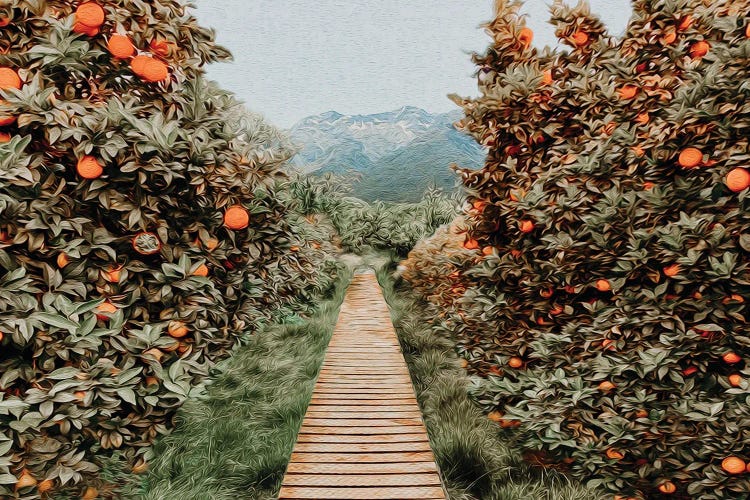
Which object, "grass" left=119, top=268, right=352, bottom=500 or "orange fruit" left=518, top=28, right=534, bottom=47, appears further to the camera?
"orange fruit" left=518, top=28, right=534, bottom=47

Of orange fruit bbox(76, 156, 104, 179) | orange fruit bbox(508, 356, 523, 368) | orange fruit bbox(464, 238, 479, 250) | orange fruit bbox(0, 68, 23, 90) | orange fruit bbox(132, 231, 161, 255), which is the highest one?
orange fruit bbox(0, 68, 23, 90)

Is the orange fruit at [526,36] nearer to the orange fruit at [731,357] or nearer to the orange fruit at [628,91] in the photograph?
the orange fruit at [628,91]

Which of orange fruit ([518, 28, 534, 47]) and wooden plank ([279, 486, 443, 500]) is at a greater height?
orange fruit ([518, 28, 534, 47])

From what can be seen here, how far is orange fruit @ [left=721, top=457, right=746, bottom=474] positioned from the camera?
186 cm

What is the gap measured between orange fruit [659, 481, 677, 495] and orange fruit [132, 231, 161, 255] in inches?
119

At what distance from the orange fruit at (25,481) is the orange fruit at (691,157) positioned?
3386 millimetres

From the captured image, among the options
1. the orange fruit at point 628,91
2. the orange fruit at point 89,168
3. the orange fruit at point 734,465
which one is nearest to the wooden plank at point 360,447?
the orange fruit at point 734,465

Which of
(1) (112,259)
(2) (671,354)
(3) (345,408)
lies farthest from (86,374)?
(2) (671,354)

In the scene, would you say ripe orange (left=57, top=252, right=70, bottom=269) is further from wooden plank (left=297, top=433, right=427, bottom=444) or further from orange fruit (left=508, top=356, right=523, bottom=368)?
orange fruit (left=508, top=356, right=523, bottom=368)

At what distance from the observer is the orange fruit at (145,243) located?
174cm

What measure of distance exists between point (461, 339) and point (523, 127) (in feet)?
6.62

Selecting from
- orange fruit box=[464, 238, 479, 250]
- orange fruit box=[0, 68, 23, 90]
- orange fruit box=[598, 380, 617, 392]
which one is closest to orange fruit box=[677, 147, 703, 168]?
orange fruit box=[598, 380, 617, 392]

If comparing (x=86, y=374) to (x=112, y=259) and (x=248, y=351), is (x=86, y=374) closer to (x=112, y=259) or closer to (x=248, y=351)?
(x=112, y=259)

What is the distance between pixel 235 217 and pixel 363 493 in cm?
187
